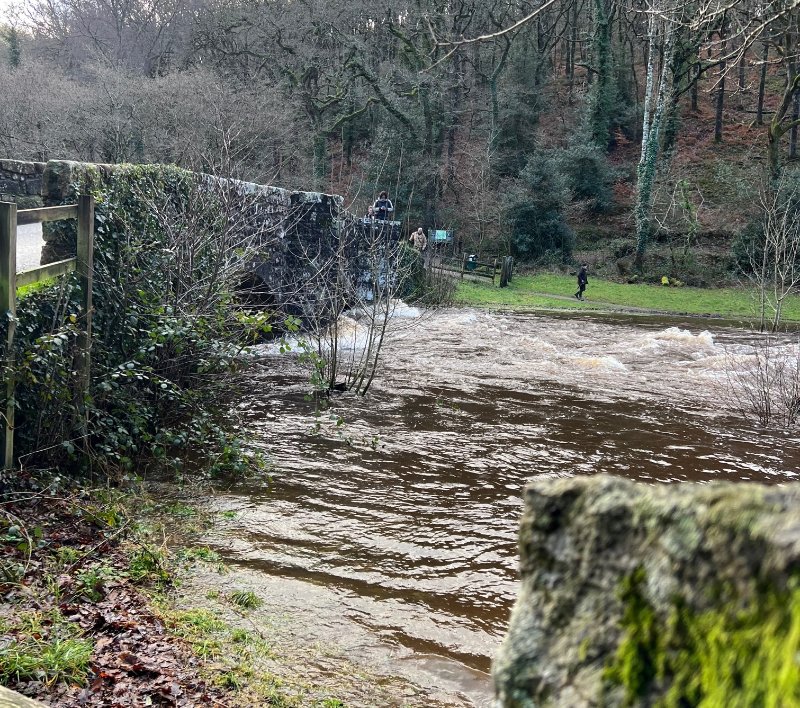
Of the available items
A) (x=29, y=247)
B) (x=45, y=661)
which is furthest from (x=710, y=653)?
(x=29, y=247)

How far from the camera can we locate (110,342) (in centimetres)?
800

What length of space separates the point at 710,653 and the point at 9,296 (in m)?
5.85

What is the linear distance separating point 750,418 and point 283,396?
22.2 ft

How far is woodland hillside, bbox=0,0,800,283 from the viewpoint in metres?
30.5

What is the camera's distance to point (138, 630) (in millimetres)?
4500

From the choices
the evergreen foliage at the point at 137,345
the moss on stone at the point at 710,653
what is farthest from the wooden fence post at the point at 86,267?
the moss on stone at the point at 710,653

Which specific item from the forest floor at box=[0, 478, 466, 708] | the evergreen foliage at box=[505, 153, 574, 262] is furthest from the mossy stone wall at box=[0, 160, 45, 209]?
the evergreen foliage at box=[505, 153, 574, 262]

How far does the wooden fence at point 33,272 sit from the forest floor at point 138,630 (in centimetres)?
83

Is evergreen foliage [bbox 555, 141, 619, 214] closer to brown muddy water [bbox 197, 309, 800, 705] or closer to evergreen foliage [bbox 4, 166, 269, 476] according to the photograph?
brown muddy water [bbox 197, 309, 800, 705]

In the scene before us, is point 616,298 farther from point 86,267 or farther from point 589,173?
point 86,267

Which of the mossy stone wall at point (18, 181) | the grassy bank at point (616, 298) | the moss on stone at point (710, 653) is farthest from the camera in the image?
the grassy bank at point (616, 298)

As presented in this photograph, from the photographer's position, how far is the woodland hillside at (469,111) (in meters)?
30.5

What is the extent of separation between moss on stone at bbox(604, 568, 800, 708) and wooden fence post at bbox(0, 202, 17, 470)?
5.58 metres

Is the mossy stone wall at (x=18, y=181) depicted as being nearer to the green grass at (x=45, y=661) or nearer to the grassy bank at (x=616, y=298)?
the green grass at (x=45, y=661)
